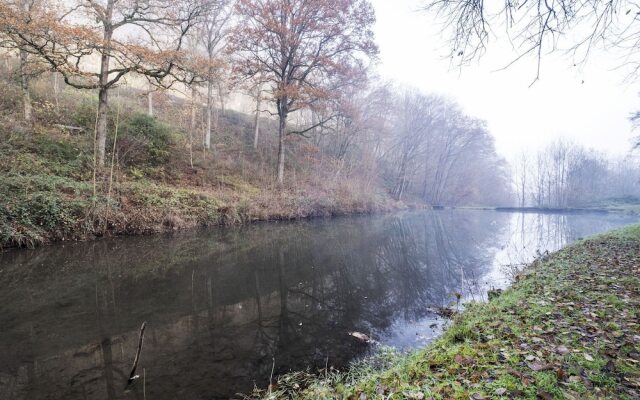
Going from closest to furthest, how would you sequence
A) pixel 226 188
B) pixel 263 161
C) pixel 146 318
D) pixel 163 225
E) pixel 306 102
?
pixel 146 318
pixel 163 225
pixel 226 188
pixel 306 102
pixel 263 161

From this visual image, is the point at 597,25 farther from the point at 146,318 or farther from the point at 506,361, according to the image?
the point at 146,318

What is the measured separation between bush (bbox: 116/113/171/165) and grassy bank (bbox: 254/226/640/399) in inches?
612

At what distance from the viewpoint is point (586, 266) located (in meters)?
7.11

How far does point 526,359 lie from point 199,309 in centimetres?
519

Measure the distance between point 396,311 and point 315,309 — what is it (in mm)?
1750

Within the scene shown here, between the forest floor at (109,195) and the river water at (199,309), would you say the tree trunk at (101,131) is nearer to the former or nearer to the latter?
the forest floor at (109,195)

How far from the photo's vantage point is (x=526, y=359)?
2.88 meters

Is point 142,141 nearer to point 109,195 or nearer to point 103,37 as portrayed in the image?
point 103,37

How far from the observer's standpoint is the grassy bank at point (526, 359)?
97.1 inches

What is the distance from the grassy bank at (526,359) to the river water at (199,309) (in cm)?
91

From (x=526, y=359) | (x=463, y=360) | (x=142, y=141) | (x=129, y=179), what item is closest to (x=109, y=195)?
(x=129, y=179)

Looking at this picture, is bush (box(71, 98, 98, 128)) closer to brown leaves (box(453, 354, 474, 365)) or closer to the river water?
the river water

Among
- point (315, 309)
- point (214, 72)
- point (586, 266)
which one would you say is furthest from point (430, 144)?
point (315, 309)

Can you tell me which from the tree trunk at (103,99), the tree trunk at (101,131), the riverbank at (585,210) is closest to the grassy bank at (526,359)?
the tree trunk at (101,131)
